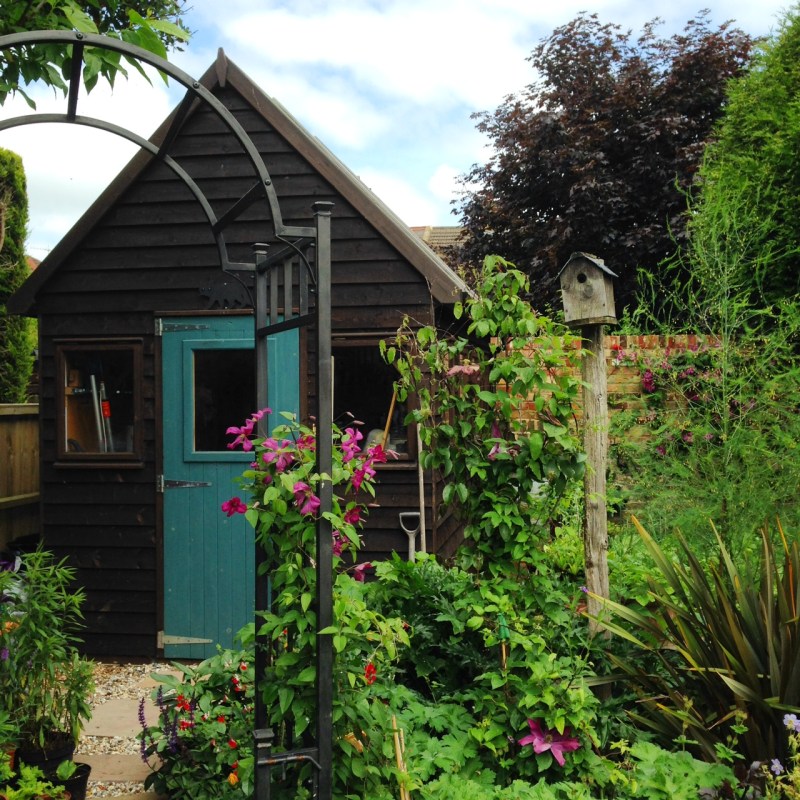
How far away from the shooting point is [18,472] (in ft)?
28.2

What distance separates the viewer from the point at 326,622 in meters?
2.50

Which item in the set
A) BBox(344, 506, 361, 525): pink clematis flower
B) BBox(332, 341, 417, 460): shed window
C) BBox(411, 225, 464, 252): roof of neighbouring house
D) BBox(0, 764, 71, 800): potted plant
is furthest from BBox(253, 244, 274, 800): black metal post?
BBox(411, 225, 464, 252): roof of neighbouring house

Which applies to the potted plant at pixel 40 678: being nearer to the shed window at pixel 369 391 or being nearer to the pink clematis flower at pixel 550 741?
the pink clematis flower at pixel 550 741

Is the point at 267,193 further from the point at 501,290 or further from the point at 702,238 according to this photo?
the point at 702,238

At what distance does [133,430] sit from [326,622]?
3.97 metres

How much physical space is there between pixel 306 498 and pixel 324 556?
19cm

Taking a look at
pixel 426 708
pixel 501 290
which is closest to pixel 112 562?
pixel 426 708

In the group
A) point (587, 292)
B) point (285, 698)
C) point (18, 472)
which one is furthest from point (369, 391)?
point (18, 472)

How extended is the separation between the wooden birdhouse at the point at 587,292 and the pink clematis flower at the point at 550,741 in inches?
73.5

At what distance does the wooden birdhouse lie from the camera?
12.8ft

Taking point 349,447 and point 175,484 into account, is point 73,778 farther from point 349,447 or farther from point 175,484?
point 175,484

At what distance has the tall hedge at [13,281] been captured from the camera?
9.86 metres

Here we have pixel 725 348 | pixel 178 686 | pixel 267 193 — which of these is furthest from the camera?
pixel 725 348

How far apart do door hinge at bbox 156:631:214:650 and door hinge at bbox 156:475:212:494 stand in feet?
3.43
